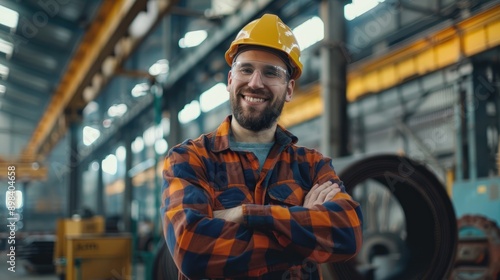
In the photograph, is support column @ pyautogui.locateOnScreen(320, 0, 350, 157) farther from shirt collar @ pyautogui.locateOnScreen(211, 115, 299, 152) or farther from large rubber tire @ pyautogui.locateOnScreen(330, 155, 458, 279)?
shirt collar @ pyautogui.locateOnScreen(211, 115, 299, 152)

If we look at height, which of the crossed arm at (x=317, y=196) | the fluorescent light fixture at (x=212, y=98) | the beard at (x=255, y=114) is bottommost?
the crossed arm at (x=317, y=196)

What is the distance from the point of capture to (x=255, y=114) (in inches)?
63.9

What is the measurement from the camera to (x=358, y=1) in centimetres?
1077

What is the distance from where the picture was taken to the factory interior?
4039mm

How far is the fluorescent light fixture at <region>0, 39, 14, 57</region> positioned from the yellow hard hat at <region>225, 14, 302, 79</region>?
10.9m

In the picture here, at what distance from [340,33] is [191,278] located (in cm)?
539

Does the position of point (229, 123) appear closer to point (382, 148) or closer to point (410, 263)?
point (410, 263)

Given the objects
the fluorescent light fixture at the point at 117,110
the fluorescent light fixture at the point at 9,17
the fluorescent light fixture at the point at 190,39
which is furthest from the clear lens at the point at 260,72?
the fluorescent light fixture at the point at 117,110

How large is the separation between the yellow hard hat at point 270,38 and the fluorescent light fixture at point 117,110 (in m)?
13.8

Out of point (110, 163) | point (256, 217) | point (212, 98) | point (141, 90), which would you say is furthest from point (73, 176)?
point (256, 217)

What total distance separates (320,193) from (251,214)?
0.91ft

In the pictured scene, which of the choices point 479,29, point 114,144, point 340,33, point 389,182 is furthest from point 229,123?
point 114,144

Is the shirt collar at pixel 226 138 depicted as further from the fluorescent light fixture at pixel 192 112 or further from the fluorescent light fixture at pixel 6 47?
the fluorescent light fixture at pixel 192 112

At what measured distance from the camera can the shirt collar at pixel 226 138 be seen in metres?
1.64
